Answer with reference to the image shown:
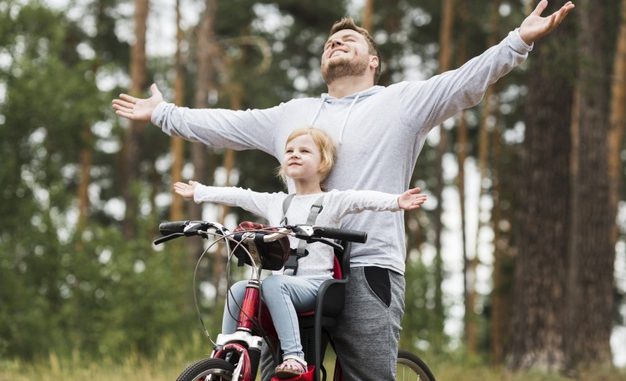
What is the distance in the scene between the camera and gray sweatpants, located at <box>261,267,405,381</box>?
15.2 feet

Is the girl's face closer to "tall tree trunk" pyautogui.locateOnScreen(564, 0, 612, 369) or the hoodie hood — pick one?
the hoodie hood

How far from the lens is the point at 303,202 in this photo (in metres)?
4.66

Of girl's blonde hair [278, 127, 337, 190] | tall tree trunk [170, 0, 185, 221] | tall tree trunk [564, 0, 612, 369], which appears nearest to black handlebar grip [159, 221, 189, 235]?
girl's blonde hair [278, 127, 337, 190]

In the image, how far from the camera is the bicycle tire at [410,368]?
546 cm

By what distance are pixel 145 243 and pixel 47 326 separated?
156cm

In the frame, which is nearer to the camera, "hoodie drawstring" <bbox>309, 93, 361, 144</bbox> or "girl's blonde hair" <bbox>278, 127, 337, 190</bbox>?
"girl's blonde hair" <bbox>278, 127, 337, 190</bbox>

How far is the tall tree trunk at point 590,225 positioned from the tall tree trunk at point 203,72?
7.88 metres

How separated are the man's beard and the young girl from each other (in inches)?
15.0

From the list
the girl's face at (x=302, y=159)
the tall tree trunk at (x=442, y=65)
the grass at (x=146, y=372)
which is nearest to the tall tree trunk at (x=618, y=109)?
the tall tree trunk at (x=442, y=65)

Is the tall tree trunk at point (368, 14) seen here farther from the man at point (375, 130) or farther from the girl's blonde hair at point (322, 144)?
the girl's blonde hair at point (322, 144)

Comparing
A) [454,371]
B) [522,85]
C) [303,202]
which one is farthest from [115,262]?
[522,85]

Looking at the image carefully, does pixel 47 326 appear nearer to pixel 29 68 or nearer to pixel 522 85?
pixel 29 68

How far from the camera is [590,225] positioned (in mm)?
13188

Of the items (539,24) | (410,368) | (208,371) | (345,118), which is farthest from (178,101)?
(208,371)
